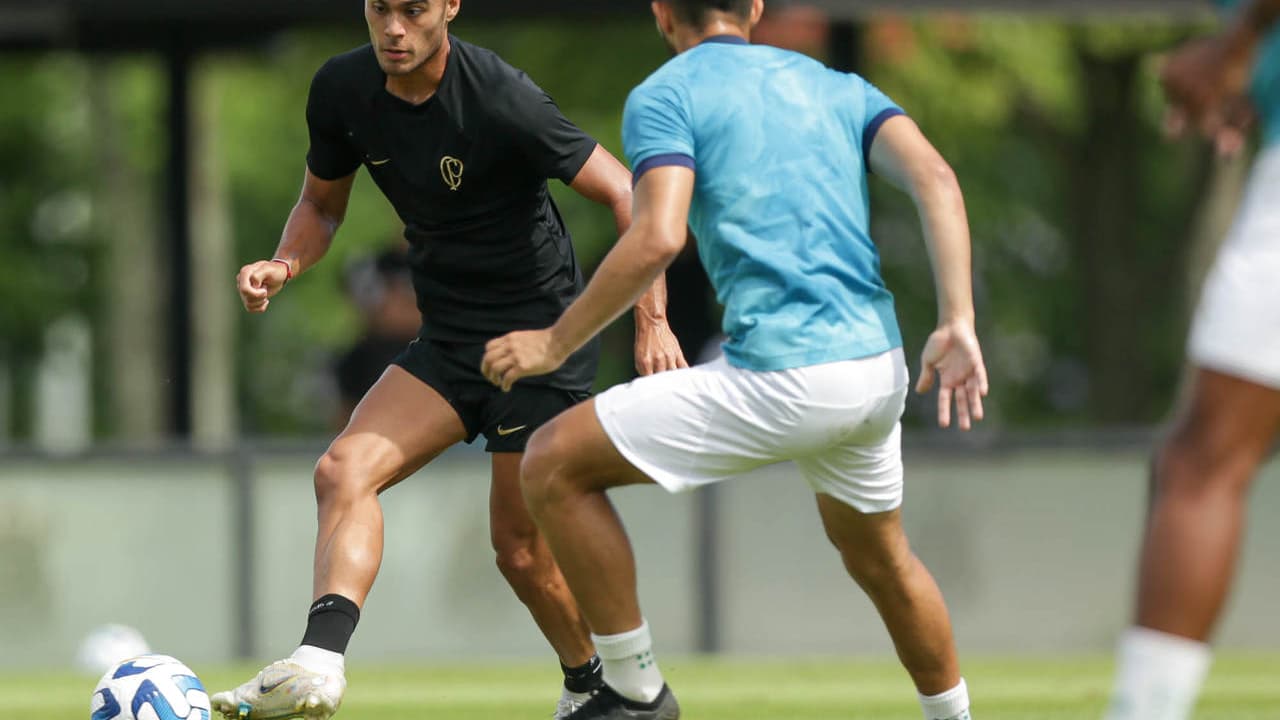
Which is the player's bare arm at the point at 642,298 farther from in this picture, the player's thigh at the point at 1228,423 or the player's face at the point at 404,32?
the player's thigh at the point at 1228,423

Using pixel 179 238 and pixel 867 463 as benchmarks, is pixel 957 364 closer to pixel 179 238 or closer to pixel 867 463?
pixel 867 463

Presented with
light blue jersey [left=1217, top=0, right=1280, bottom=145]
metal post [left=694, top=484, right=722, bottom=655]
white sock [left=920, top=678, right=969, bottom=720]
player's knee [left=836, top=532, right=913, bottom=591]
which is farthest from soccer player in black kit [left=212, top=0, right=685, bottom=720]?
metal post [left=694, top=484, right=722, bottom=655]

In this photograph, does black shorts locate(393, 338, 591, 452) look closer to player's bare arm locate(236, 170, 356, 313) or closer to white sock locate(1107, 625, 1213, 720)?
player's bare arm locate(236, 170, 356, 313)

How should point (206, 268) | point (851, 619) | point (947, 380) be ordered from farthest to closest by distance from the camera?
1. point (206, 268)
2. point (851, 619)
3. point (947, 380)

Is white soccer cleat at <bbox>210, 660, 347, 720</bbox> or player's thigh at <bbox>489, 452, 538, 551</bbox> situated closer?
white soccer cleat at <bbox>210, 660, 347, 720</bbox>

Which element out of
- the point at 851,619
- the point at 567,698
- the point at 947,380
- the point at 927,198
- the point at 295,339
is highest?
the point at 927,198

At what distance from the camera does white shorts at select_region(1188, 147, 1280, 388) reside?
4.26m

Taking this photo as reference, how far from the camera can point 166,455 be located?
1298 cm

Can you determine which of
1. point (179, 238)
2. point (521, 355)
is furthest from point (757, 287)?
point (179, 238)

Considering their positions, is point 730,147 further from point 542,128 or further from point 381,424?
point 381,424

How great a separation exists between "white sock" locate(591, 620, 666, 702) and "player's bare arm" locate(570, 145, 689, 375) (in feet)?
2.56


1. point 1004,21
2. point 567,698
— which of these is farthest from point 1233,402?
point 1004,21

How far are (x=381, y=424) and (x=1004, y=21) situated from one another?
15.0 m

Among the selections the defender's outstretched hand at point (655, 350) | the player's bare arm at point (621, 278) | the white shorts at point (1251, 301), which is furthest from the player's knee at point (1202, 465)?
the defender's outstretched hand at point (655, 350)
